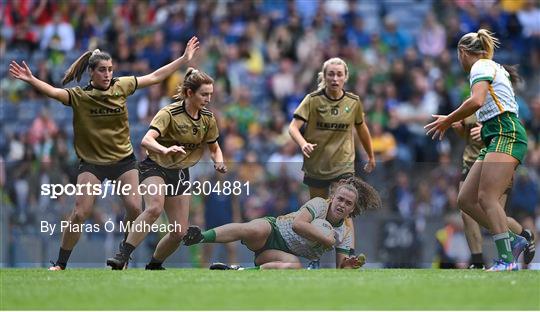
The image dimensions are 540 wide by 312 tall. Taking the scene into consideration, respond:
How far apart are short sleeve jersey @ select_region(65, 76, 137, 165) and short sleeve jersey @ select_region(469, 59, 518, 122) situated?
3.44 metres

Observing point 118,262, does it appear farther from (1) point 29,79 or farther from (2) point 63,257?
(1) point 29,79

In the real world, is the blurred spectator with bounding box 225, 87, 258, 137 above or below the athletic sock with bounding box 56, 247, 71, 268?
above

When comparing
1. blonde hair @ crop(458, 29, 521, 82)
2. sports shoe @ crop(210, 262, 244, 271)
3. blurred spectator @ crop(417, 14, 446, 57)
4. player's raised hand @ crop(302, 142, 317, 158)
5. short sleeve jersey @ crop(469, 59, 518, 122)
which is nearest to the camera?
short sleeve jersey @ crop(469, 59, 518, 122)

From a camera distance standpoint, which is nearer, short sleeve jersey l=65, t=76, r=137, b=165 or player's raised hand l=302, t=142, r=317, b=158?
short sleeve jersey l=65, t=76, r=137, b=165

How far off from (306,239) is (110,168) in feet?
6.92

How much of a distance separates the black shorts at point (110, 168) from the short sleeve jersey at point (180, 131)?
0.22 m

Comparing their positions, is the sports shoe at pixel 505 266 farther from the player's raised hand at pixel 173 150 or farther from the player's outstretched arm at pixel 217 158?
the player's raised hand at pixel 173 150

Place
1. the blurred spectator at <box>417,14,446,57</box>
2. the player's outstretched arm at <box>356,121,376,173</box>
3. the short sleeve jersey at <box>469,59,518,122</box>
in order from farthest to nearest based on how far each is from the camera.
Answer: the blurred spectator at <box>417,14,446,57</box>
the player's outstretched arm at <box>356,121,376,173</box>
the short sleeve jersey at <box>469,59,518,122</box>

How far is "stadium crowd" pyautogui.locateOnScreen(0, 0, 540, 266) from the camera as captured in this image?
2000cm

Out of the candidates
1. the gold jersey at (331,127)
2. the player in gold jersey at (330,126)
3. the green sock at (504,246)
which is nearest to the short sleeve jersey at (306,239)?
the player in gold jersey at (330,126)

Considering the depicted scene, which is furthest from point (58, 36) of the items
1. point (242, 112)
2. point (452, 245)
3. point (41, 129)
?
point (452, 245)

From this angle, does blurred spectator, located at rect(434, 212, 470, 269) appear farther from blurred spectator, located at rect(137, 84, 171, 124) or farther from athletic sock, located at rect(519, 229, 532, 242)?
blurred spectator, located at rect(137, 84, 171, 124)

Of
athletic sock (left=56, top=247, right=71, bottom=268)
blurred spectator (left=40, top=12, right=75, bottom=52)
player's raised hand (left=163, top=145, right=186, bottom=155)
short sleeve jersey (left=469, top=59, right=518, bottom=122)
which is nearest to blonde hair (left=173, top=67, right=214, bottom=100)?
player's raised hand (left=163, top=145, right=186, bottom=155)

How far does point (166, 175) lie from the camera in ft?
43.4
